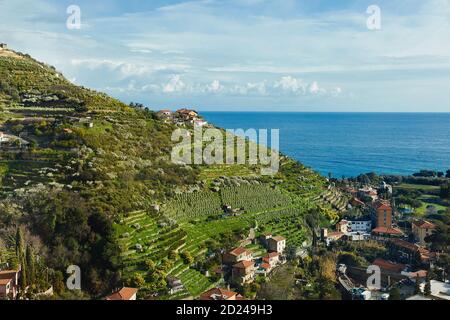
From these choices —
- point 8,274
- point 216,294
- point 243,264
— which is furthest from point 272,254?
point 8,274

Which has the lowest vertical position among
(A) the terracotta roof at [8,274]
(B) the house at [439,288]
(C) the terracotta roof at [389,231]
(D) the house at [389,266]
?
(D) the house at [389,266]

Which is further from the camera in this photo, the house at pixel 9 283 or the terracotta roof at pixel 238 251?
the terracotta roof at pixel 238 251

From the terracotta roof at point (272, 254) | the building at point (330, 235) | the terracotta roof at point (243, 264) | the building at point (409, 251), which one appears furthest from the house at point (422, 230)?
the terracotta roof at point (243, 264)

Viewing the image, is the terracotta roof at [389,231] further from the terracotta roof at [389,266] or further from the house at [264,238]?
the house at [264,238]

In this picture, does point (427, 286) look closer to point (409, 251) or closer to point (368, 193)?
point (409, 251)

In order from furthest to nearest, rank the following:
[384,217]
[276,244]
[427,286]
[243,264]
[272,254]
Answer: [384,217] < [276,244] < [272,254] < [243,264] < [427,286]

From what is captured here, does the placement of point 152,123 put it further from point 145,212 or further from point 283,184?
point 145,212

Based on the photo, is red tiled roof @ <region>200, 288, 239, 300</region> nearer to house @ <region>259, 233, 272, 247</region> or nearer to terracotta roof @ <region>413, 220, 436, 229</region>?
house @ <region>259, 233, 272, 247</region>
